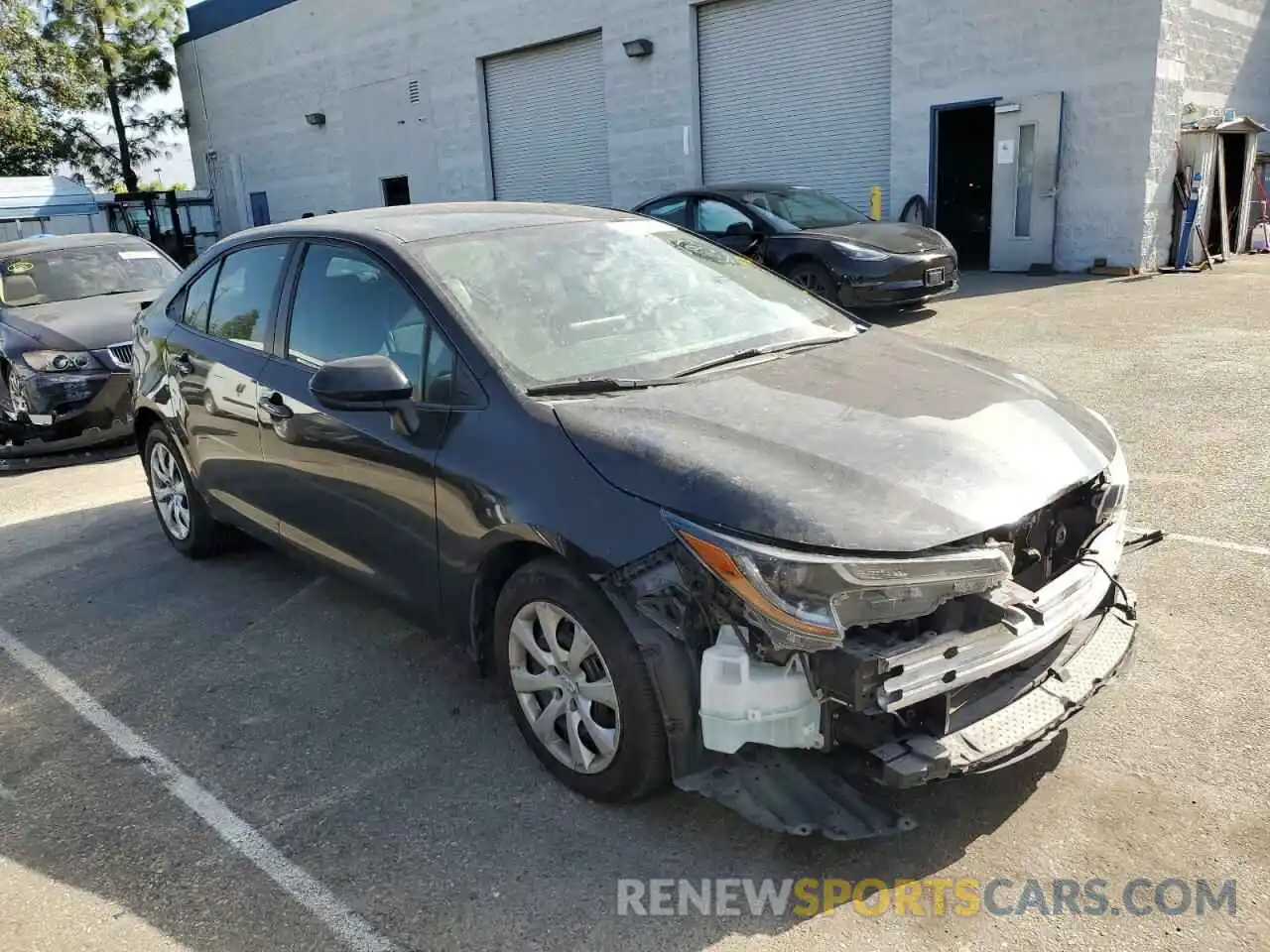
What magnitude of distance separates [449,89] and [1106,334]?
58.2 feet

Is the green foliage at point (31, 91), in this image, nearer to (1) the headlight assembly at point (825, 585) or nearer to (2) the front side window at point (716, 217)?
(2) the front side window at point (716, 217)

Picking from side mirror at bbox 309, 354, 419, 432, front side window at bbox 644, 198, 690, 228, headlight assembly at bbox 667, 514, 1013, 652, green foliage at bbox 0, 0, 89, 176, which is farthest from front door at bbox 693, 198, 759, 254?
green foliage at bbox 0, 0, 89, 176

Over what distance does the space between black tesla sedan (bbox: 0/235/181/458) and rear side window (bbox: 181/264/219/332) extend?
3092 millimetres

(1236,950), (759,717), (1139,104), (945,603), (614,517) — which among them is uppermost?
(1139,104)

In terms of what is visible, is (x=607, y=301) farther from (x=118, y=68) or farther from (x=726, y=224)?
(x=118, y=68)

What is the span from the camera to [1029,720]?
2.66 meters

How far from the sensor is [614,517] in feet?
9.00

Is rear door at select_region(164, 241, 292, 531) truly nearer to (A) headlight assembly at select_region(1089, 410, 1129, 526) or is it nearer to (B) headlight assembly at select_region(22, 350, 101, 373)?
(A) headlight assembly at select_region(1089, 410, 1129, 526)

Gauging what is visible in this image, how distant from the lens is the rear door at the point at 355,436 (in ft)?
11.2

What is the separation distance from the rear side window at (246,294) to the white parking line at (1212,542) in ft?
12.9

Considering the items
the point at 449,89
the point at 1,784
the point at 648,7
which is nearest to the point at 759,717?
the point at 1,784

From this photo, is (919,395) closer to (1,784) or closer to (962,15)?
(1,784)

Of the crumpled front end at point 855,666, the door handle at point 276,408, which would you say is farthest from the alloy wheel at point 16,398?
the crumpled front end at point 855,666

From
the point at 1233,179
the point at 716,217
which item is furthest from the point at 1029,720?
the point at 1233,179
